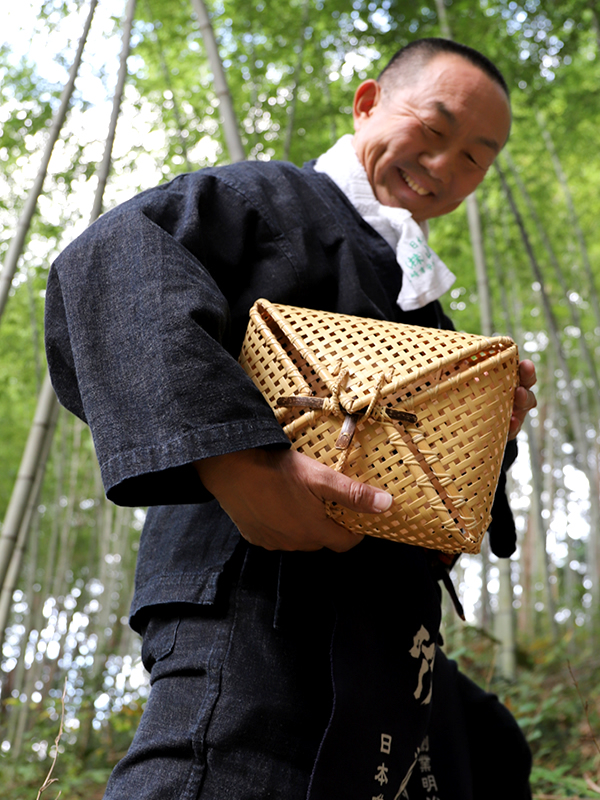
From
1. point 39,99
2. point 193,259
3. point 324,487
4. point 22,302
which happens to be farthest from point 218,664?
point 22,302

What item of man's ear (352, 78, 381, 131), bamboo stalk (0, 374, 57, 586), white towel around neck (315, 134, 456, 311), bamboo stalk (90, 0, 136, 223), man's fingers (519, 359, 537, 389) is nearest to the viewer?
man's fingers (519, 359, 537, 389)

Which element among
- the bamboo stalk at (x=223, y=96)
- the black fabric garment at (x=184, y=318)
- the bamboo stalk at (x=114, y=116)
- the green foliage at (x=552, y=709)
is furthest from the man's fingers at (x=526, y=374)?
the bamboo stalk at (x=114, y=116)

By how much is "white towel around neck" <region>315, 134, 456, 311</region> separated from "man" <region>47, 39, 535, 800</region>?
11mm

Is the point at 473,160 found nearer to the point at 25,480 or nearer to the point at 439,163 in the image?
the point at 439,163

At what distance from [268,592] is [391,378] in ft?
1.12

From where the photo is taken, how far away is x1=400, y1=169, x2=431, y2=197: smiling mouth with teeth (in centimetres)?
124

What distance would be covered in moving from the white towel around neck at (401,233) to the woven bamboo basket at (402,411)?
293 millimetres

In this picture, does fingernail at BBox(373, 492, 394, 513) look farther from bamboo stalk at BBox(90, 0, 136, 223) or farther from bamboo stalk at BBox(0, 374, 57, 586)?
bamboo stalk at BBox(90, 0, 136, 223)

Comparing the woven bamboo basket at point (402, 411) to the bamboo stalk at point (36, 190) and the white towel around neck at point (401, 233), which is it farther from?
the bamboo stalk at point (36, 190)

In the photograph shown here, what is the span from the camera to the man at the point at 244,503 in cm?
78

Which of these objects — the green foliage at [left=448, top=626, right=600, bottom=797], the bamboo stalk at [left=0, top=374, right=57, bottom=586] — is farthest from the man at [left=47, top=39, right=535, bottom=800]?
the green foliage at [left=448, top=626, right=600, bottom=797]

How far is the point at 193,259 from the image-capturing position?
88 centimetres

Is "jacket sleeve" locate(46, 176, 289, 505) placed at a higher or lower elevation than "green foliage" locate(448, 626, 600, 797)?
higher

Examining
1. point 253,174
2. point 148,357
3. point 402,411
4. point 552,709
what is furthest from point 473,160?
point 552,709
